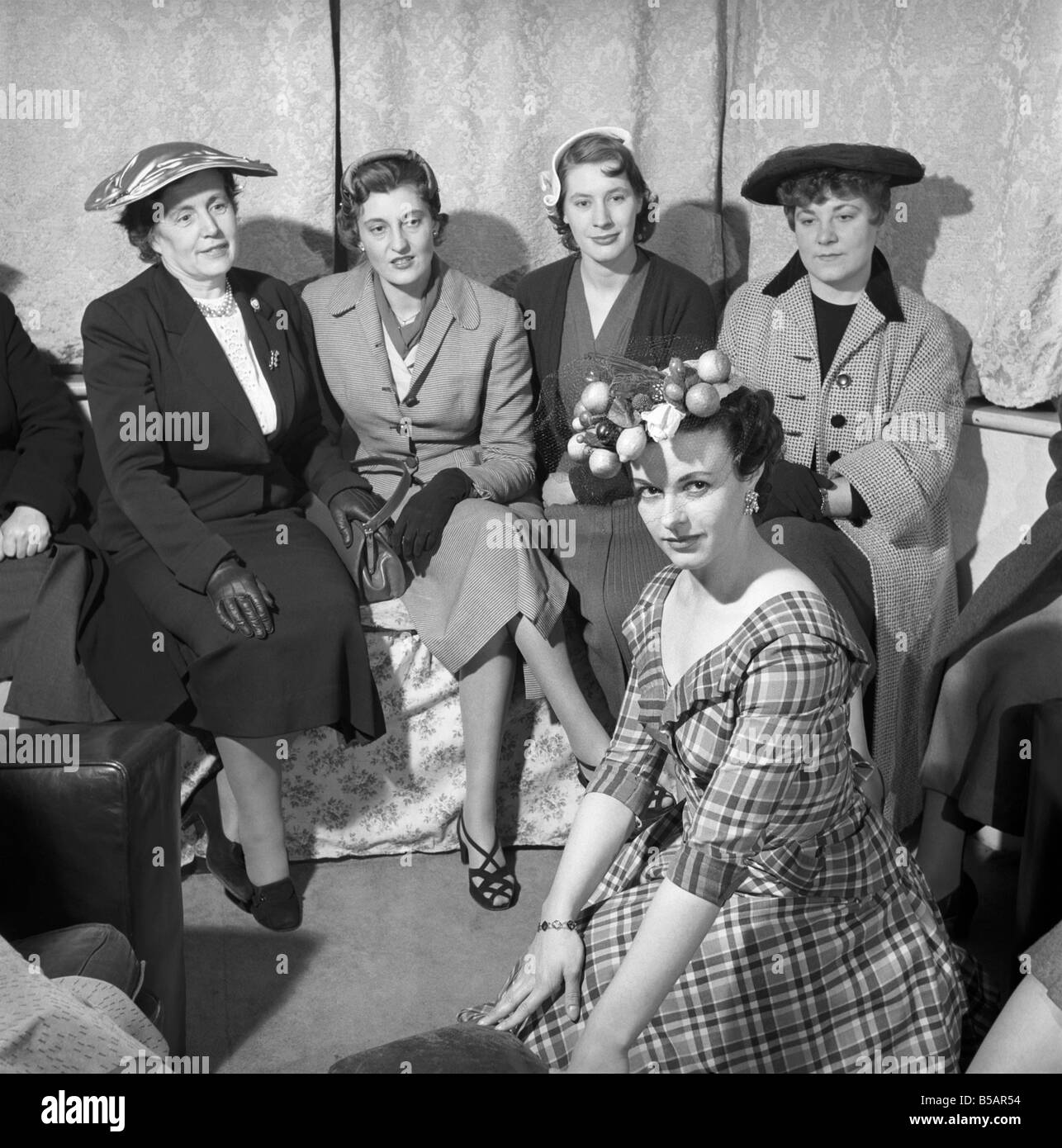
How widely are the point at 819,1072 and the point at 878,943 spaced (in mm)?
197

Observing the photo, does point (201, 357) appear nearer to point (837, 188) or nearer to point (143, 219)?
point (143, 219)

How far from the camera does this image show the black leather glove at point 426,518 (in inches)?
130

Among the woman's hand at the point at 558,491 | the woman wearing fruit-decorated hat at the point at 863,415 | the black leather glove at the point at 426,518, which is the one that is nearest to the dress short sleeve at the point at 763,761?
the woman wearing fruit-decorated hat at the point at 863,415

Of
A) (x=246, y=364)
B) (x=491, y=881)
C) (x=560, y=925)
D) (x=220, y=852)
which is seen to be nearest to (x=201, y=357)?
(x=246, y=364)

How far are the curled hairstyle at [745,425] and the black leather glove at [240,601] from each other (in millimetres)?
1462

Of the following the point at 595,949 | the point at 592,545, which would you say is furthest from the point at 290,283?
the point at 595,949

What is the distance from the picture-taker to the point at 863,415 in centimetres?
349

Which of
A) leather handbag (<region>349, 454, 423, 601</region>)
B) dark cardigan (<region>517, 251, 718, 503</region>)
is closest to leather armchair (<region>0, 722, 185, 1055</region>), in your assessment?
leather handbag (<region>349, 454, 423, 601</region>)

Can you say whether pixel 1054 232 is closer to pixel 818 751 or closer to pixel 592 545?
pixel 592 545

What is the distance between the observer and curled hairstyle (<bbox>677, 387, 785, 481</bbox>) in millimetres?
1899

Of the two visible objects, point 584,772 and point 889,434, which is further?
point 889,434

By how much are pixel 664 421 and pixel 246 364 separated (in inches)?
70.9

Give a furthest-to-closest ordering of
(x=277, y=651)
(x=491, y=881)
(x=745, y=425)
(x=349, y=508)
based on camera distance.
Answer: (x=349, y=508), (x=491, y=881), (x=277, y=651), (x=745, y=425)

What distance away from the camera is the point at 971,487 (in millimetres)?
3891
